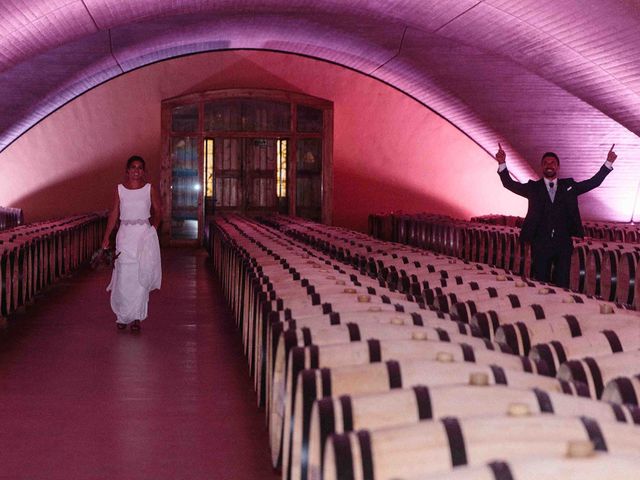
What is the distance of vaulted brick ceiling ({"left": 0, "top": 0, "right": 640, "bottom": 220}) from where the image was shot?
Result: 39.9 feet

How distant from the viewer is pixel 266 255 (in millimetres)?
7082

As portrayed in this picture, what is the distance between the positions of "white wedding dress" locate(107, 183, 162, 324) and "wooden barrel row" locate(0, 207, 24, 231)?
9.15 metres

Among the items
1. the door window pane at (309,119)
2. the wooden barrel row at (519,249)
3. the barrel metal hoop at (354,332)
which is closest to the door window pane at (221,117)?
the door window pane at (309,119)

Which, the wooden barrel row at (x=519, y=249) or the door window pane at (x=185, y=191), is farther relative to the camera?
the door window pane at (x=185, y=191)

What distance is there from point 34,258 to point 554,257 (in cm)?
473

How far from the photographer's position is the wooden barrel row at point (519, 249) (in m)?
8.18

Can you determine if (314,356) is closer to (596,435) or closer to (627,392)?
(627,392)

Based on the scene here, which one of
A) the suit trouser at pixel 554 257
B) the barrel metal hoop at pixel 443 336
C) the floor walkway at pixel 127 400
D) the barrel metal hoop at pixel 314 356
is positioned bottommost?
the floor walkway at pixel 127 400

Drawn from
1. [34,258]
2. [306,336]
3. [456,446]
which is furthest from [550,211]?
[456,446]

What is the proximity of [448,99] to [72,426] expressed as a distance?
1484cm

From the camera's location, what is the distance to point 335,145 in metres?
20.5

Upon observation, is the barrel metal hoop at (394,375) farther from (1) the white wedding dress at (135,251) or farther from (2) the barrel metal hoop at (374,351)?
(1) the white wedding dress at (135,251)

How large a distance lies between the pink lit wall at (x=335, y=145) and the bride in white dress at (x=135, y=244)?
480 inches

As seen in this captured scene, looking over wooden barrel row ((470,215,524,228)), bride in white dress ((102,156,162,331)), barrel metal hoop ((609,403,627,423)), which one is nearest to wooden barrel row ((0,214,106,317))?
bride in white dress ((102,156,162,331))
